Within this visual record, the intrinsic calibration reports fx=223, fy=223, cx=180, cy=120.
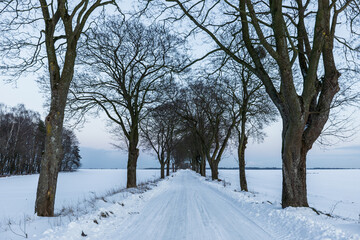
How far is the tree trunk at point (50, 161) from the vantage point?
6.36m

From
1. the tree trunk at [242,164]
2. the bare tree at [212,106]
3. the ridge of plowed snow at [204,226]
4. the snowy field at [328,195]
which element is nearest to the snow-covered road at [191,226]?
the ridge of plowed snow at [204,226]

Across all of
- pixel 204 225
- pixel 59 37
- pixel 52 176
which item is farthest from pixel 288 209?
pixel 59 37

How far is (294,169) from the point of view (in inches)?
271

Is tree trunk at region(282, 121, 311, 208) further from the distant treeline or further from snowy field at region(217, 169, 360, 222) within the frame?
the distant treeline

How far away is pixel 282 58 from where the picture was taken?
6.59 m

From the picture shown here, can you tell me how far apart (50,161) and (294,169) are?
735 centimetres

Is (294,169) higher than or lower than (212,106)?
lower

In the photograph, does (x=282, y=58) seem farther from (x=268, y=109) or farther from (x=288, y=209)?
(x=268, y=109)

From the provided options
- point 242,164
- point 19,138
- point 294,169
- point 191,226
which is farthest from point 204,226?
point 19,138

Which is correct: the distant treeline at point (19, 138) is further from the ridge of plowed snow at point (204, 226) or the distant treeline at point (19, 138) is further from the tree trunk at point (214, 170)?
the ridge of plowed snow at point (204, 226)

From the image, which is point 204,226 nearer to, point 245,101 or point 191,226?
point 191,226

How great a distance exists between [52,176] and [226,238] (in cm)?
516

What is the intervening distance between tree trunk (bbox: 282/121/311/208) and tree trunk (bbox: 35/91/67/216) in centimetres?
701

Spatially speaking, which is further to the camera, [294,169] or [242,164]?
[242,164]
